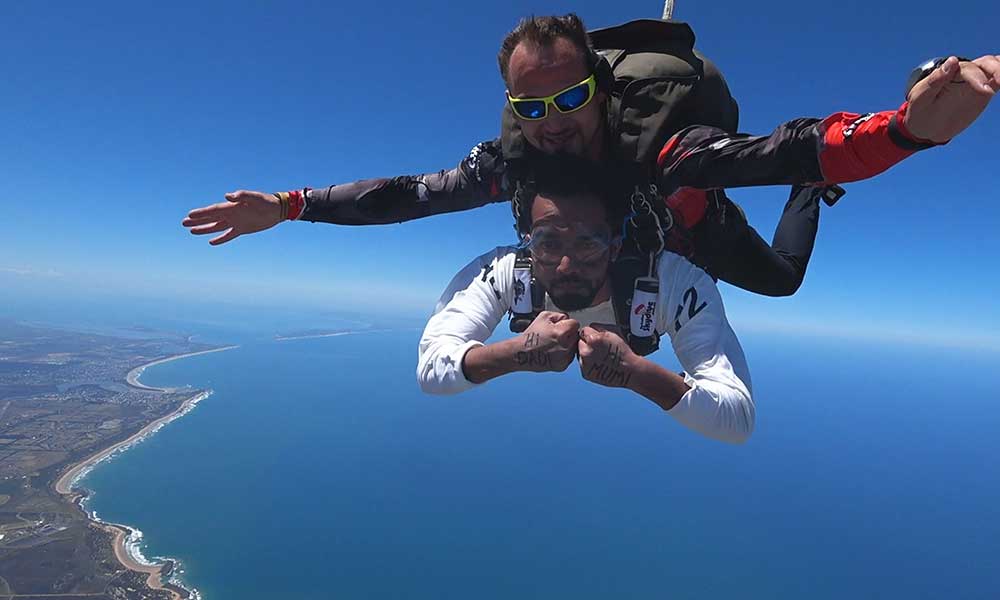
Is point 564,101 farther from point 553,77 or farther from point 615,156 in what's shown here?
point 615,156

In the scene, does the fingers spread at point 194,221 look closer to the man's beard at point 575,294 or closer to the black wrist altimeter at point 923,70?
the man's beard at point 575,294

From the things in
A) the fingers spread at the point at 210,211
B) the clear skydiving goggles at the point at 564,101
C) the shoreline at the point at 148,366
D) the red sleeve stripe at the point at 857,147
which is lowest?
the shoreline at the point at 148,366

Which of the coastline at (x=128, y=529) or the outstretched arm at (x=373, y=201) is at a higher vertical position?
the outstretched arm at (x=373, y=201)

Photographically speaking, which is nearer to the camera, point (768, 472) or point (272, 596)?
point (272, 596)

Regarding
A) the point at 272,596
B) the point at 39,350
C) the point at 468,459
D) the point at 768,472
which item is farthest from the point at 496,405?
the point at 39,350

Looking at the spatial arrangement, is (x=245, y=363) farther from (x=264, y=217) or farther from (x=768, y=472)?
(x=264, y=217)

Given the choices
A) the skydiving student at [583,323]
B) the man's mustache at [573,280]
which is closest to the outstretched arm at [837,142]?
the skydiving student at [583,323]

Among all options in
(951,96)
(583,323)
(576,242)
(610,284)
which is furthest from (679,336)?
(951,96)
